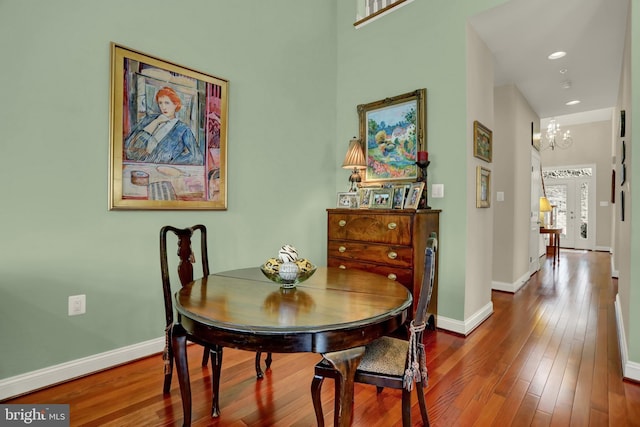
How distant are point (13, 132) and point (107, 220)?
651mm

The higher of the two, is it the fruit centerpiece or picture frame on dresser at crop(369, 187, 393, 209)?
picture frame on dresser at crop(369, 187, 393, 209)

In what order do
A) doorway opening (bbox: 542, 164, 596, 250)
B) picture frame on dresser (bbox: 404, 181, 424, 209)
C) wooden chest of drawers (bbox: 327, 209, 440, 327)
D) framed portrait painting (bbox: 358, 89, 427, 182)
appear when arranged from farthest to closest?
doorway opening (bbox: 542, 164, 596, 250), framed portrait painting (bbox: 358, 89, 427, 182), picture frame on dresser (bbox: 404, 181, 424, 209), wooden chest of drawers (bbox: 327, 209, 440, 327)

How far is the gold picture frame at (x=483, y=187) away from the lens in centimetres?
294

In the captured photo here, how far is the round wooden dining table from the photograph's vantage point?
1102 millimetres

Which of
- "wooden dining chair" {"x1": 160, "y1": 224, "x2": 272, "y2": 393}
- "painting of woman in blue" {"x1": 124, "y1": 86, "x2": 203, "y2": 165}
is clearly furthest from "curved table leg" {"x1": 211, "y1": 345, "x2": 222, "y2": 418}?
"painting of woman in blue" {"x1": 124, "y1": 86, "x2": 203, "y2": 165}

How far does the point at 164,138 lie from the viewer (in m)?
2.33

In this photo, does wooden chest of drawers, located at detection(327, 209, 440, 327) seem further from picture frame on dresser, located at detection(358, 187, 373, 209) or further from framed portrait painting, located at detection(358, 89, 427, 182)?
framed portrait painting, located at detection(358, 89, 427, 182)

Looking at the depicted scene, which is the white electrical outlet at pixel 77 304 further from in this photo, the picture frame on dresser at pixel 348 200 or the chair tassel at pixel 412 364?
the picture frame on dresser at pixel 348 200

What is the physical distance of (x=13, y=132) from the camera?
1772 mm

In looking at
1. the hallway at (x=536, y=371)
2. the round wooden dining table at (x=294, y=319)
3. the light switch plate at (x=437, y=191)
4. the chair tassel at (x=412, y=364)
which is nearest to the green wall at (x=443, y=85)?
the light switch plate at (x=437, y=191)

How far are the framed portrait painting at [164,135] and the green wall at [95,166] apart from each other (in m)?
0.07

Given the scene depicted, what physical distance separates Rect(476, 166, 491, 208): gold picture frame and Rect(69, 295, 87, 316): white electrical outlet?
305cm

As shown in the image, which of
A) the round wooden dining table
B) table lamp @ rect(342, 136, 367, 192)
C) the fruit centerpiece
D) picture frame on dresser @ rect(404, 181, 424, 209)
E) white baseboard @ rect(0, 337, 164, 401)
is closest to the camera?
the round wooden dining table

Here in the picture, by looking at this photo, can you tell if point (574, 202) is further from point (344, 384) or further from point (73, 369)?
point (73, 369)
